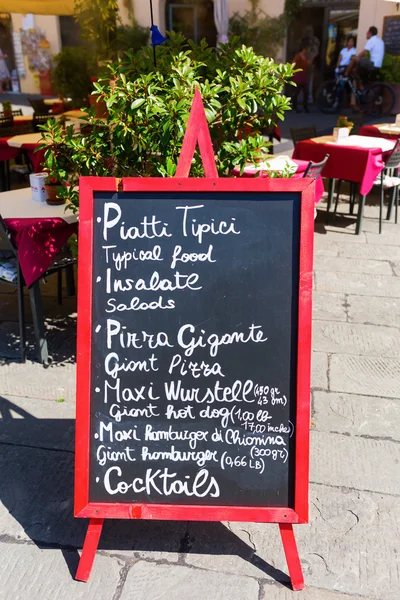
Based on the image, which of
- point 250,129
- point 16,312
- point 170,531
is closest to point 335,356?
point 250,129

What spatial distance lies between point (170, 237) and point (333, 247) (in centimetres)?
390

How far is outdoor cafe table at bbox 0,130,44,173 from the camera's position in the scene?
650 cm

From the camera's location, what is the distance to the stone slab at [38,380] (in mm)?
3352

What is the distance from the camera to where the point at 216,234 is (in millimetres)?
2078

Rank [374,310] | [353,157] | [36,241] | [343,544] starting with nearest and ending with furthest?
[343,544] → [36,241] → [374,310] → [353,157]

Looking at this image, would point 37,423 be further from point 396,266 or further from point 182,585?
point 396,266

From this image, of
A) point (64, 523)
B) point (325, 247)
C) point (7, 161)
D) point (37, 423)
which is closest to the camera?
point (64, 523)

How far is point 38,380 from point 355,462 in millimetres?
1912

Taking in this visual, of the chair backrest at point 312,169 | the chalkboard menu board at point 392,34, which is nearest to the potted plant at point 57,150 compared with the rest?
the chair backrest at point 312,169

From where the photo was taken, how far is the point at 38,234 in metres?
3.44

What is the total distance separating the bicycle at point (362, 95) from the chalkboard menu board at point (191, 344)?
12.8 metres

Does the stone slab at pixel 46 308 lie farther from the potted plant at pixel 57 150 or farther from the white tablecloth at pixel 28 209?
the potted plant at pixel 57 150

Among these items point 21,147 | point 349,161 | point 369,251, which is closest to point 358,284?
point 369,251

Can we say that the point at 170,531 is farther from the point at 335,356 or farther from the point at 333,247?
the point at 333,247
